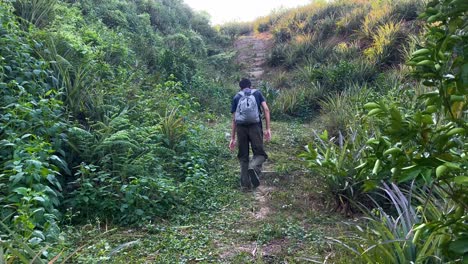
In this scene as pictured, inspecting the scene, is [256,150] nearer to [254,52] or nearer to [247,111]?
[247,111]

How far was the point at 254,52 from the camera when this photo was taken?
56.8 ft

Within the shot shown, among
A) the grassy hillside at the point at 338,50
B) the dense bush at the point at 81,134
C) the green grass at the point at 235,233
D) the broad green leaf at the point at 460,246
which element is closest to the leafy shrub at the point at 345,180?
the green grass at the point at 235,233

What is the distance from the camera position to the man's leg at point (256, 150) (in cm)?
A: 600

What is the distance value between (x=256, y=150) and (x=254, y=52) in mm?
11800

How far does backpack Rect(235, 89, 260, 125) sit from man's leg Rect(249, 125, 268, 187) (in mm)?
163

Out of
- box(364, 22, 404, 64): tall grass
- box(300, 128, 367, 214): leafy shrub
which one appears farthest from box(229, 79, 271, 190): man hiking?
box(364, 22, 404, 64): tall grass

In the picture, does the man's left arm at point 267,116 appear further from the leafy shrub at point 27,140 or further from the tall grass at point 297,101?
the tall grass at point 297,101

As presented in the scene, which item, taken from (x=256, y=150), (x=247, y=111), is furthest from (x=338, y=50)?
(x=247, y=111)

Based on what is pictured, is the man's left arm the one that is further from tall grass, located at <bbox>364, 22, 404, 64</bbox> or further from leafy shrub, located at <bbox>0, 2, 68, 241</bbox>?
tall grass, located at <bbox>364, 22, 404, 64</bbox>

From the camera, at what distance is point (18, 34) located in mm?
6152

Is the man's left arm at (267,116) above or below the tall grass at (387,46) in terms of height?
below

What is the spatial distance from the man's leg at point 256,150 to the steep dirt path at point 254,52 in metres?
7.61

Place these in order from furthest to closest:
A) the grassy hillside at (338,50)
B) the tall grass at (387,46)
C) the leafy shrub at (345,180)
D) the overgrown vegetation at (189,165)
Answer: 1. the tall grass at (387,46)
2. the grassy hillside at (338,50)
3. the leafy shrub at (345,180)
4. the overgrown vegetation at (189,165)

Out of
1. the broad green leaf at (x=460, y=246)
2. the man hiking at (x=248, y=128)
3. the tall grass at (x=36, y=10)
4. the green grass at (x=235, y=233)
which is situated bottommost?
the green grass at (x=235, y=233)
